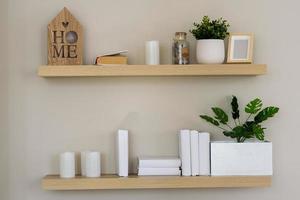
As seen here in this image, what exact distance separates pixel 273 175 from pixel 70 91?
1.02 m

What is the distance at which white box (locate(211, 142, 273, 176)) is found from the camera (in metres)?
2.29

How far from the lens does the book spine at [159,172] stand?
2297mm

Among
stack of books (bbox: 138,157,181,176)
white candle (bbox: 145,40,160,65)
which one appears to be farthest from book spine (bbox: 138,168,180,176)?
white candle (bbox: 145,40,160,65)

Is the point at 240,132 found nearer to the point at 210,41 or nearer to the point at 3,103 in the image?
the point at 210,41

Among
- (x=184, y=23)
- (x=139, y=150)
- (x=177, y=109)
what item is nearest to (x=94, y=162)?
(x=139, y=150)

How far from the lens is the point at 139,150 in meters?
2.41

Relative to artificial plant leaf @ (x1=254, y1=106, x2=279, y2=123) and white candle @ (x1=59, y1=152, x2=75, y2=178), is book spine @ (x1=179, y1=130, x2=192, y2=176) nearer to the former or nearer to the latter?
artificial plant leaf @ (x1=254, y1=106, x2=279, y2=123)

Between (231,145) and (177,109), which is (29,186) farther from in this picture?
(231,145)

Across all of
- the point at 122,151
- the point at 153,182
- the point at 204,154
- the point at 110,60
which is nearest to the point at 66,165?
the point at 122,151

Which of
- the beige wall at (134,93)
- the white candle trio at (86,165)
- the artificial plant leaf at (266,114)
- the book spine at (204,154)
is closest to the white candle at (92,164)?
the white candle trio at (86,165)

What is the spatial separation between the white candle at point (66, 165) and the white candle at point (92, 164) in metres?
0.07

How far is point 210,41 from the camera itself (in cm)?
230

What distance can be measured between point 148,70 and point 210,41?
1.00ft

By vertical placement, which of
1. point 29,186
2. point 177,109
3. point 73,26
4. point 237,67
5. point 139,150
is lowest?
point 29,186
